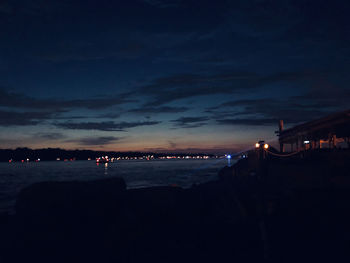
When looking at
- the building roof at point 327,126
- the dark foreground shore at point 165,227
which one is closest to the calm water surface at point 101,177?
the dark foreground shore at point 165,227

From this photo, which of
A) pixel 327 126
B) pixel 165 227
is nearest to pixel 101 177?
pixel 327 126

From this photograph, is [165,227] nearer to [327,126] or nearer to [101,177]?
[327,126]

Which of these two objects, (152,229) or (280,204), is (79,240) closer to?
(152,229)

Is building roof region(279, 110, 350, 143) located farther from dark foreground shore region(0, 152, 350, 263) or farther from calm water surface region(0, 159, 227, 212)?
calm water surface region(0, 159, 227, 212)

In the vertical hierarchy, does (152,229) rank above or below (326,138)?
below

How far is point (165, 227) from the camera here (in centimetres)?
1230

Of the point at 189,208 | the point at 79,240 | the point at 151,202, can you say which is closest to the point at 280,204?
the point at 189,208

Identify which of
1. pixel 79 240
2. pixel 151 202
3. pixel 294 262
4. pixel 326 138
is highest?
pixel 326 138

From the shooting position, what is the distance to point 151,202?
1305cm

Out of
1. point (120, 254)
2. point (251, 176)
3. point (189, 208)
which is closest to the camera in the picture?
point (120, 254)

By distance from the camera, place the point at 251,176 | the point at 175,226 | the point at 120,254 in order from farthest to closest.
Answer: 1. the point at 251,176
2. the point at 175,226
3. the point at 120,254

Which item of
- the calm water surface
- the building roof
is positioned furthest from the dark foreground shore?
the calm water surface

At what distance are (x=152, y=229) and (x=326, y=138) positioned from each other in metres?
21.0

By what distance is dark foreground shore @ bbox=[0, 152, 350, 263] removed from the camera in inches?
397
